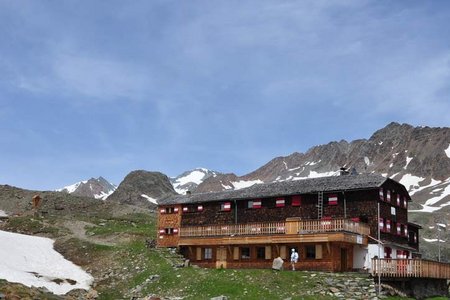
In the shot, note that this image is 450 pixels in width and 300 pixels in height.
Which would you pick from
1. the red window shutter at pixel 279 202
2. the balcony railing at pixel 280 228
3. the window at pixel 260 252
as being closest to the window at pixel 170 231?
the balcony railing at pixel 280 228

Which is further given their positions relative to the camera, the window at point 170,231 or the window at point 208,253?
the window at point 170,231

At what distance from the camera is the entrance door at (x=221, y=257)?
58.9 metres

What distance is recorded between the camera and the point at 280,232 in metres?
54.5

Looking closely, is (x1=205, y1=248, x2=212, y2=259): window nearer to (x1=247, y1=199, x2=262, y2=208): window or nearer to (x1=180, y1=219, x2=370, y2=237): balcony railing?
(x1=180, y1=219, x2=370, y2=237): balcony railing

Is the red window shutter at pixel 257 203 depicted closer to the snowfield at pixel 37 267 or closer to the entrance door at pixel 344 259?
the entrance door at pixel 344 259

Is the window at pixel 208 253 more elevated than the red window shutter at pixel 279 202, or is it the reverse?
the red window shutter at pixel 279 202

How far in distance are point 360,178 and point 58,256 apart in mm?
32778

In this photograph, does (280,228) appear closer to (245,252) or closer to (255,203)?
(245,252)

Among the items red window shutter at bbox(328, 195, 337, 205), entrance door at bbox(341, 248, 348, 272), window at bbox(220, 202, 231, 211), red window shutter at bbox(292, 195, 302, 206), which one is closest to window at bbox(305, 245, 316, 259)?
entrance door at bbox(341, 248, 348, 272)

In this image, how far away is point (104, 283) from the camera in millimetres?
52906

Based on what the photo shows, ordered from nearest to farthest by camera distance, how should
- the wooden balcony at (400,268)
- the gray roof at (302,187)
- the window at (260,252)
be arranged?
1. the wooden balcony at (400,268)
2. the gray roof at (302,187)
3. the window at (260,252)

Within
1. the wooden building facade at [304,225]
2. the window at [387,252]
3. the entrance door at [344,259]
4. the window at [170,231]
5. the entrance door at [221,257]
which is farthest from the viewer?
the window at [170,231]

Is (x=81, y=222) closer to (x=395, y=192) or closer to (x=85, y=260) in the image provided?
(x=85, y=260)

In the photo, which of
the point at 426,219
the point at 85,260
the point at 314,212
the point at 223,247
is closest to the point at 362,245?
the point at 314,212
